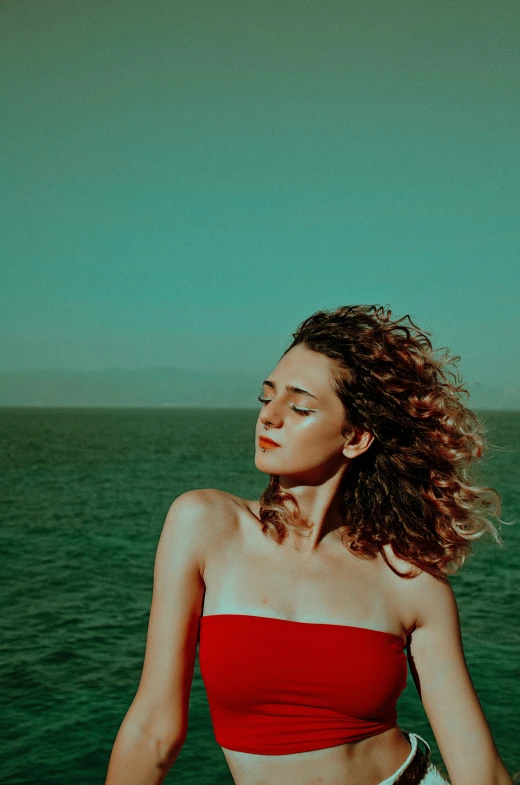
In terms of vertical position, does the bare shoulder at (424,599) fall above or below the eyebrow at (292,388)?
below

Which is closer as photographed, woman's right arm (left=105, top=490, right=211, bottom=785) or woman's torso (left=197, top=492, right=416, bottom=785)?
woman's right arm (left=105, top=490, right=211, bottom=785)

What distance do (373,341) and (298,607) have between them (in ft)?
3.09

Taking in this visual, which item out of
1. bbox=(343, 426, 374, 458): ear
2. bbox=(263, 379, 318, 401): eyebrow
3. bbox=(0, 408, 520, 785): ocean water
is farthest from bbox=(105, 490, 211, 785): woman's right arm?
bbox=(0, 408, 520, 785): ocean water

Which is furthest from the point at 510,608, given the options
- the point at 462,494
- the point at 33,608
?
the point at 462,494

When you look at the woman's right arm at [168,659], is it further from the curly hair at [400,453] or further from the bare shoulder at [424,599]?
the bare shoulder at [424,599]

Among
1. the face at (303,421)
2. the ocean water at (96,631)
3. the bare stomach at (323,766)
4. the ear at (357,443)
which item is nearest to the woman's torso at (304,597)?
the bare stomach at (323,766)

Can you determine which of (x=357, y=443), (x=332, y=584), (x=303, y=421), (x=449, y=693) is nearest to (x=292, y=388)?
(x=303, y=421)

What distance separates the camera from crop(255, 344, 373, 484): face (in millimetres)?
2762

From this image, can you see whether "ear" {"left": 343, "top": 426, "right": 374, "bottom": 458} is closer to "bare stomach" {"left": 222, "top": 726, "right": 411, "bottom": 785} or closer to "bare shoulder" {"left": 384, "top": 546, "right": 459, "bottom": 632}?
"bare shoulder" {"left": 384, "top": 546, "right": 459, "bottom": 632}

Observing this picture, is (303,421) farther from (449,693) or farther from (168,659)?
(449,693)

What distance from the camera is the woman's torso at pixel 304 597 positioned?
256cm

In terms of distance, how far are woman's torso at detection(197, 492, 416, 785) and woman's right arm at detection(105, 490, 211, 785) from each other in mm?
67

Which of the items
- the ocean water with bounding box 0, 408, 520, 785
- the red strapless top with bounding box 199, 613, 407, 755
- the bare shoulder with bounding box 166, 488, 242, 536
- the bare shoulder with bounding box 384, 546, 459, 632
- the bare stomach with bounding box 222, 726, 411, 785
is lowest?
the ocean water with bounding box 0, 408, 520, 785

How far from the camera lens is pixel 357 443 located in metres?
2.96
